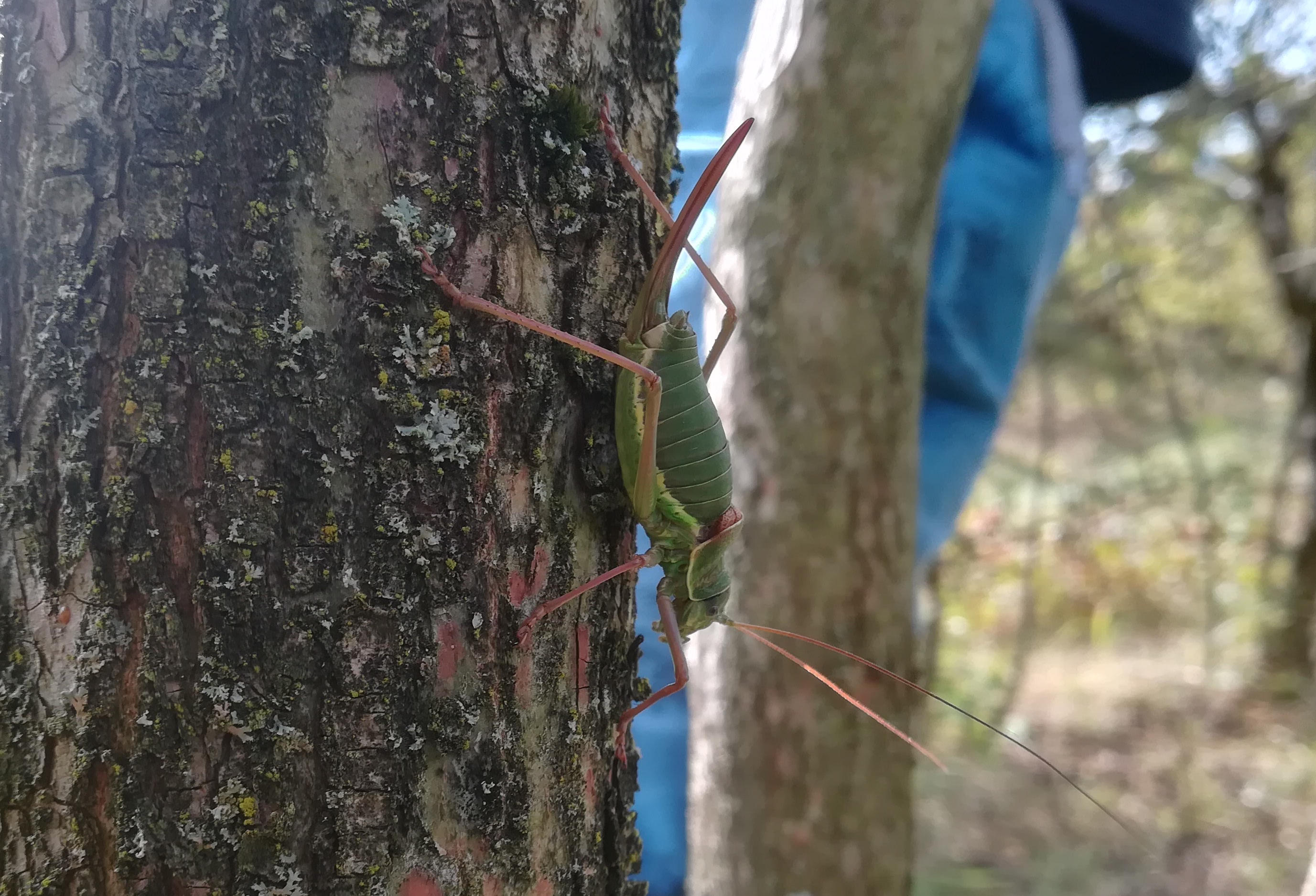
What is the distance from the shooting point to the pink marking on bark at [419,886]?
27.1 inches

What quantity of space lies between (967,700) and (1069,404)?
4.50 meters

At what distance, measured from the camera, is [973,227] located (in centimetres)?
236

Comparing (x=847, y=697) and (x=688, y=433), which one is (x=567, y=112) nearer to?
(x=688, y=433)

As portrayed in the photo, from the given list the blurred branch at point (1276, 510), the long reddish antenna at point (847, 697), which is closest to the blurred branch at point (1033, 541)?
the blurred branch at point (1276, 510)

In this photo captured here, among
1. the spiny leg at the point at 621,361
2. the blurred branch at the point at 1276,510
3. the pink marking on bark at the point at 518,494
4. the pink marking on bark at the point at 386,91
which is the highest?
the blurred branch at the point at 1276,510

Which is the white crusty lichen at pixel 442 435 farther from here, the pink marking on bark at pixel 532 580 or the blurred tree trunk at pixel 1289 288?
the blurred tree trunk at pixel 1289 288

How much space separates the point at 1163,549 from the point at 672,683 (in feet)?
25.8

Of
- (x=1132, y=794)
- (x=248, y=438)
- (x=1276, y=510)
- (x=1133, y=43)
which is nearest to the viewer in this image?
(x=248, y=438)

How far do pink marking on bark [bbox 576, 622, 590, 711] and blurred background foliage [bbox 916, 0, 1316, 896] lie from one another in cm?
378

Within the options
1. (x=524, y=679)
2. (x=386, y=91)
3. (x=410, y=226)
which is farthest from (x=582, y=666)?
(x=386, y=91)

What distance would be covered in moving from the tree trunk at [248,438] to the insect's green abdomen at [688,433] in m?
0.31

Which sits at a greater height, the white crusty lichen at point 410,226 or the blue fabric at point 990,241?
the blue fabric at point 990,241

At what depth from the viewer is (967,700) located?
584 centimetres

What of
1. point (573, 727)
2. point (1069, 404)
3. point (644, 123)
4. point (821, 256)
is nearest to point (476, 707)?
point (573, 727)
